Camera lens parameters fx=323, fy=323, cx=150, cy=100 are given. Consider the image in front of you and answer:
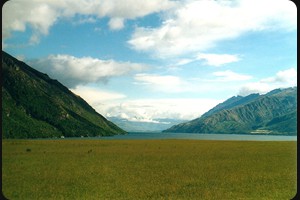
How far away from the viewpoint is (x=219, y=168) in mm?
35281

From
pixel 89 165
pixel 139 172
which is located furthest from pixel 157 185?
pixel 89 165

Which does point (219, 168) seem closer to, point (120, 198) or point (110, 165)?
point (110, 165)

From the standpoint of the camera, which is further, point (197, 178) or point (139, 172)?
point (139, 172)

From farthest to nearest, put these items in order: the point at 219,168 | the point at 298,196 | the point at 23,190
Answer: the point at 219,168
the point at 23,190
the point at 298,196

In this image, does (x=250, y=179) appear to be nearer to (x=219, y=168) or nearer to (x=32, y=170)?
(x=219, y=168)

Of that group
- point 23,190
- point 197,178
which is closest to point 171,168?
point 197,178

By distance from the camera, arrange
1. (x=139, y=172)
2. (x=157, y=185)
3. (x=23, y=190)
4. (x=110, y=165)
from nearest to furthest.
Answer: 1. (x=23, y=190)
2. (x=157, y=185)
3. (x=139, y=172)
4. (x=110, y=165)

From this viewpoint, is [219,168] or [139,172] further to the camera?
[219,168]

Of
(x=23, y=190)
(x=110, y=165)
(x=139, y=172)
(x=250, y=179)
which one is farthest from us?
(x=110, y=165)

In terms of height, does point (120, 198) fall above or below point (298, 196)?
below

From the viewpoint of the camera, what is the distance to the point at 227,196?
21.6 meters

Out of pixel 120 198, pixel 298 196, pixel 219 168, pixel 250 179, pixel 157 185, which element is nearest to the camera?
pixel 298 196

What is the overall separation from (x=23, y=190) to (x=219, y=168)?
2062 cm

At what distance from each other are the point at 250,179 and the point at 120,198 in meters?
13.0
